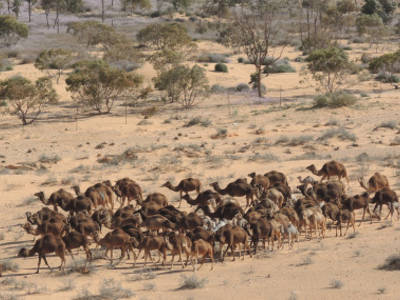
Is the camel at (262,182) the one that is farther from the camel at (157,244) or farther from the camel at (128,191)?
the camel at (157,244)

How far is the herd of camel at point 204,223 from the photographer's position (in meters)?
12.0

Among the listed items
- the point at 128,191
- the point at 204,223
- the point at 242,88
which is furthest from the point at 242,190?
the point at 242,88

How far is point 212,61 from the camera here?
2207 inches

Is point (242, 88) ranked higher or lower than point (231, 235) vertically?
higher

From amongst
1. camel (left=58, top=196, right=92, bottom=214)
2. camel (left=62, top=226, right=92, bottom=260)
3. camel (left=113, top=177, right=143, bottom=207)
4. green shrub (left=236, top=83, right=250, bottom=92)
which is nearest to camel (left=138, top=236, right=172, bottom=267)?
camel (left=62, top=226, right=92, bottom=260)

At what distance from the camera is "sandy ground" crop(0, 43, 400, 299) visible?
35.0 feet

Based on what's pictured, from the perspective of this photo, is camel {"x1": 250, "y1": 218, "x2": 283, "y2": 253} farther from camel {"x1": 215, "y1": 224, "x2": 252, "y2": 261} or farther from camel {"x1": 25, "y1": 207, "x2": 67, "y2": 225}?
camel {"x1": 25, "y1": 207, "x2": 67, "y2": 225}

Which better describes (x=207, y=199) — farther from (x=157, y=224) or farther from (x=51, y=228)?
(x=51, y=228)

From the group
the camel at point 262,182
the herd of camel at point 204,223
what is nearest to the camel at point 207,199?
the herd of camel at point 204,223

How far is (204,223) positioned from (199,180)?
250 inches

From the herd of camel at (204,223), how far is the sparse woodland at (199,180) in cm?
4

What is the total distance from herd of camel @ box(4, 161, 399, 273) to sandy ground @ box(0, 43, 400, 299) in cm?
37

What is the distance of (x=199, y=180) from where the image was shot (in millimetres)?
19312

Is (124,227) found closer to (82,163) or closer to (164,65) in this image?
(82,163)
